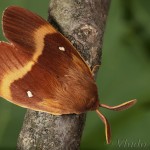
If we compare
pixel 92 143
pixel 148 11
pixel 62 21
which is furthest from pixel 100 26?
pixel 148 11

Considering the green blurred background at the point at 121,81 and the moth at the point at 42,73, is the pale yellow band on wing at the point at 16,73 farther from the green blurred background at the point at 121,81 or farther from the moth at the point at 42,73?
the green blurred background at the point at 121,81

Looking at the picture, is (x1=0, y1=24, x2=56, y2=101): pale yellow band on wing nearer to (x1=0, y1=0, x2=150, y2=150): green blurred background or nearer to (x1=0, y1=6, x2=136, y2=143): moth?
(x1=0, y1=6, x2=136, y2=143): moth

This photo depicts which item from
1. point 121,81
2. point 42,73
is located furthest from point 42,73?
point 121,81

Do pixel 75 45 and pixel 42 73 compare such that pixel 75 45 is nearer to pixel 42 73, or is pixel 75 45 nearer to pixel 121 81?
pixel 42 73

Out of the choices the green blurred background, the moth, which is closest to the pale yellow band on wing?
the moth

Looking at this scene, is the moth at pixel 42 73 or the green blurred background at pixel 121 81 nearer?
the moth at pixel 42 73

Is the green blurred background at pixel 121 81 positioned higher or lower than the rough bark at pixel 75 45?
lower

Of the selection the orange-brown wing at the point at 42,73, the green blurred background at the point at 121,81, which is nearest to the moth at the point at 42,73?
the orange-brown wing at the point at 42,73

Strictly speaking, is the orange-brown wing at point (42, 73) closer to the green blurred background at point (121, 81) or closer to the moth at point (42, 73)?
the moth at point (42, 73)
